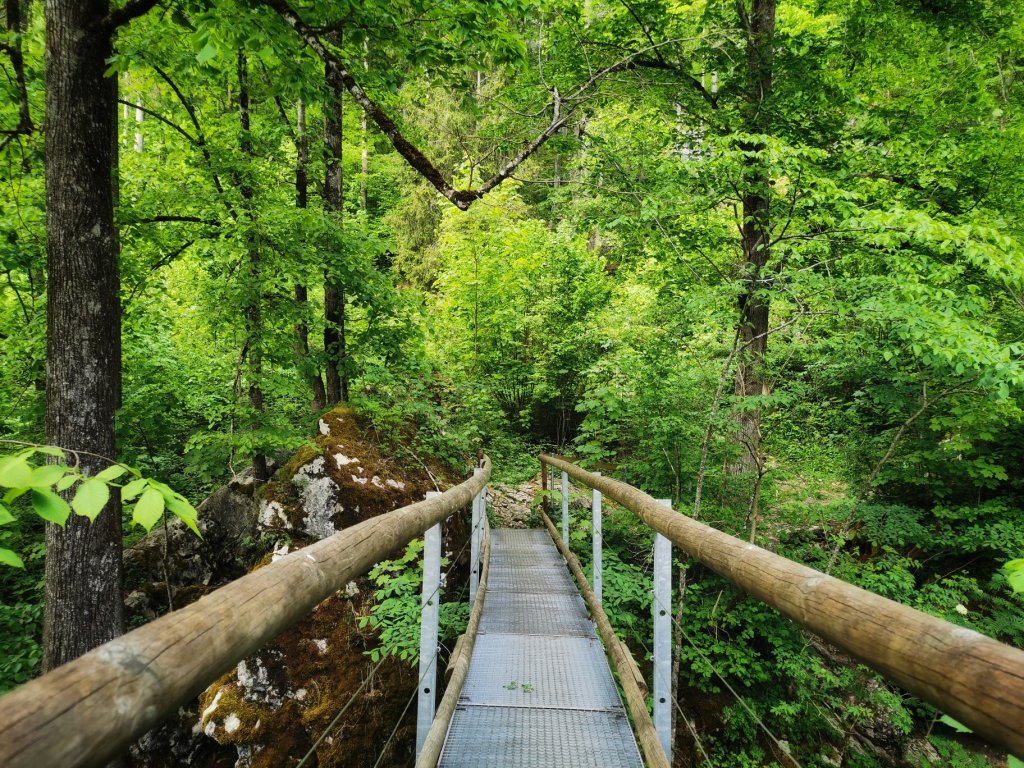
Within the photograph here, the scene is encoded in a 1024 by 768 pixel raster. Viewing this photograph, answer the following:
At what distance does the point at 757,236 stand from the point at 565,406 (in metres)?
5.88

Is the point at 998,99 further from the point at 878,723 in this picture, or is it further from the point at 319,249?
the point at 319,249

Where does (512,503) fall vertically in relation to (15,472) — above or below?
below

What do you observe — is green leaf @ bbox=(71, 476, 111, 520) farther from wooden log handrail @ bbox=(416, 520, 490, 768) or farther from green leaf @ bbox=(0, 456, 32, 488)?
wooden log handrail @ bbox=(416, 520, 490, 768)

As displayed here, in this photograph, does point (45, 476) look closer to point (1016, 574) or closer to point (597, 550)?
point (1016, 574)

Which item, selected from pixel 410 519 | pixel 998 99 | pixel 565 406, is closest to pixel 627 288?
pixel 565 406

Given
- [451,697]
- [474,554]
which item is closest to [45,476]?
[451,697]

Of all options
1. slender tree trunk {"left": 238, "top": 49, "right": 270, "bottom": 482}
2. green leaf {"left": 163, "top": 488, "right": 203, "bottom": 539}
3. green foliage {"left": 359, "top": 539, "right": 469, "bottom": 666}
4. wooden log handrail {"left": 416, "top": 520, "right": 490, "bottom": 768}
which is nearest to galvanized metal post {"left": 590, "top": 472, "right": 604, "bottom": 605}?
wooden log handrail {"left": 416, "top": 520, "right": 490, "bottom": 768}

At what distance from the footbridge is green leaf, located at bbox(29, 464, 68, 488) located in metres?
0.44

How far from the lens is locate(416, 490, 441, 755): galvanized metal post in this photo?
2404 mm

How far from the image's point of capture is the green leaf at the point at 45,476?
40.4 inches

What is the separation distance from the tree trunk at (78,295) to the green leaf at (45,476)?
3.28m

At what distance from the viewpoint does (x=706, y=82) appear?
7703 millimetres

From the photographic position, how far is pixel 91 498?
3.36 feet

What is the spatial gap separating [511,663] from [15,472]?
3063 mm
